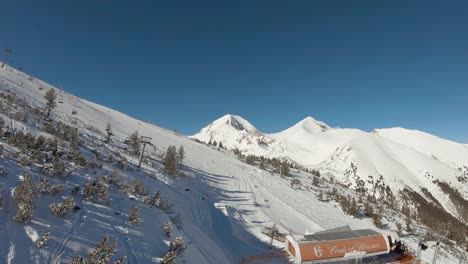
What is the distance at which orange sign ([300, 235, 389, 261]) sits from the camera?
18.2 meters

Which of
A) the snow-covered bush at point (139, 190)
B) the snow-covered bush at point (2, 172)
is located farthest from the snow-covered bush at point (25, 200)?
the snow-covered bush at point (139, 190)

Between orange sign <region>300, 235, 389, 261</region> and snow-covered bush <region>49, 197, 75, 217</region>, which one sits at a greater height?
snow-covered bush <region>49, 197, 75, 217</region>

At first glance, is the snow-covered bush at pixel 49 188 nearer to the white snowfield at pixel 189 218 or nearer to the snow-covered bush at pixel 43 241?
the white snowfield at pixel 189 218

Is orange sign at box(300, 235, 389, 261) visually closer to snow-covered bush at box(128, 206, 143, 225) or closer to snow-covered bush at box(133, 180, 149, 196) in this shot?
snow-covered bush at box(128, 206, 143, 225)

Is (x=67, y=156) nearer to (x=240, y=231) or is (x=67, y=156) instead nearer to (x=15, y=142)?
(x=15, y=142)

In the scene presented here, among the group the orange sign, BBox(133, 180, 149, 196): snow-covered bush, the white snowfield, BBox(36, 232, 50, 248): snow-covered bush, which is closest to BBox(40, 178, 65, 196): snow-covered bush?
the white snowfield

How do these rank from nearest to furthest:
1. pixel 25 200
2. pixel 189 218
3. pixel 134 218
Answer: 1. pixel 25 200
2. pixel 134 218
3. pixel 189 218

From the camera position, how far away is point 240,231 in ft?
90.3

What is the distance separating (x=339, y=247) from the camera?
62.0ft

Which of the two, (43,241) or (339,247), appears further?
(339,247)

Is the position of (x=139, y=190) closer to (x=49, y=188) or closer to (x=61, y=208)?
(x=49, y=188)

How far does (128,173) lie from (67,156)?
546 cm

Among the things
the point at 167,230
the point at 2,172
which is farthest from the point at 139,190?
the point at 2,172

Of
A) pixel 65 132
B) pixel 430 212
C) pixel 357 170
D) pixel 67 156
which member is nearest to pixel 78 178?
pixel 67 156
